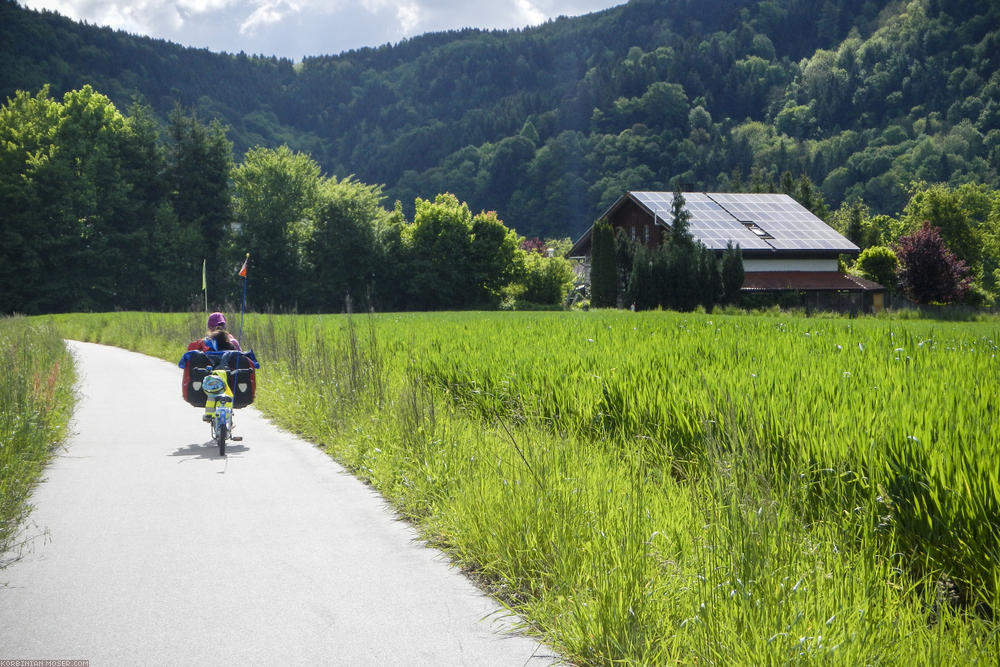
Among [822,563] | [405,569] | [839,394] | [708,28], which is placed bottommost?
[405,569]

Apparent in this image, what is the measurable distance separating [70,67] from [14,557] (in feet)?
347

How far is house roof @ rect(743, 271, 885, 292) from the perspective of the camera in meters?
51.4

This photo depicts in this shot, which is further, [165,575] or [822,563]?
[165,575]

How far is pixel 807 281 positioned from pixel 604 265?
1389 cm

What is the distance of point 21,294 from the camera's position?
196 feet

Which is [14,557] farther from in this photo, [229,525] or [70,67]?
[70,67]

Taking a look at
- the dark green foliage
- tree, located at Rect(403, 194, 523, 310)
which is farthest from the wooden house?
tree, located at Rect(403, 194, 523, 310)

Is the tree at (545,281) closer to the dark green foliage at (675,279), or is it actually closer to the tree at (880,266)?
the tree at (880,266)

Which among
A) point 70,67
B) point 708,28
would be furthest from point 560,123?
point 708,28

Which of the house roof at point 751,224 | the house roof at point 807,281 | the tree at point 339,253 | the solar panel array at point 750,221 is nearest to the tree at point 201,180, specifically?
the tree at point 339,253

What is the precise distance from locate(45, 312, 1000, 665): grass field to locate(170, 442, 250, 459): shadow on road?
1.16 meters

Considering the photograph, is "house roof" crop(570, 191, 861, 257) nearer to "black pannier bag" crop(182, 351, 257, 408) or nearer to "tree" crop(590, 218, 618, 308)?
"tree" crop(590, 218, 618, 308)

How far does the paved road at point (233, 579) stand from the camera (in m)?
3.98

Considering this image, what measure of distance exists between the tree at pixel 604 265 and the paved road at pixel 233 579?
139ft
